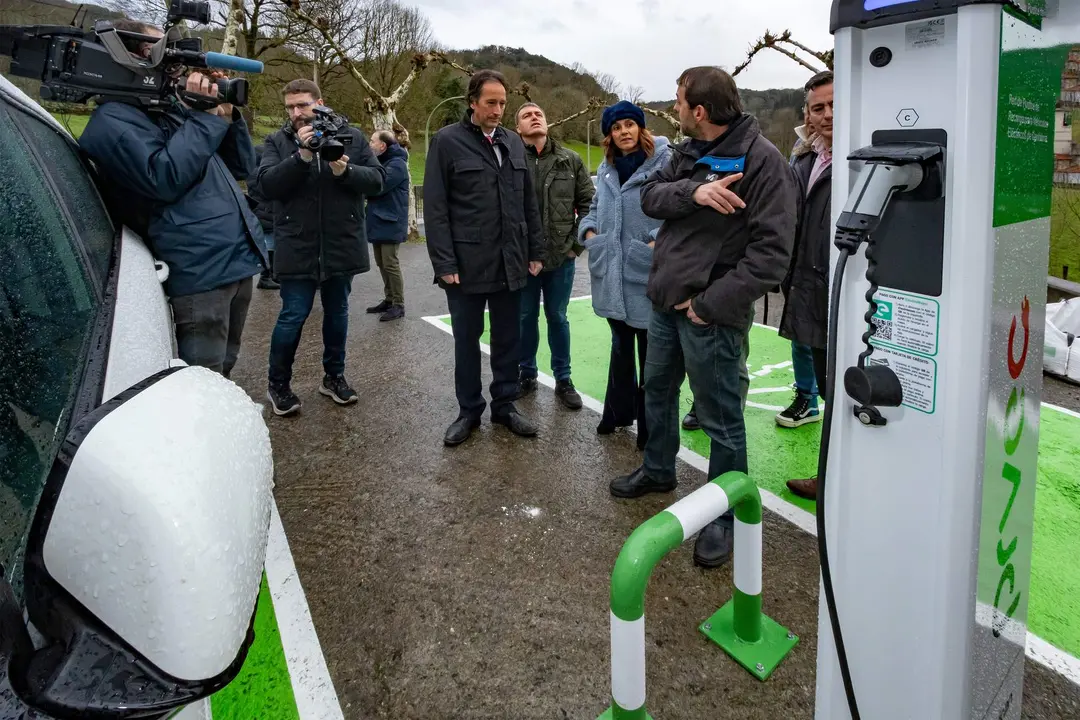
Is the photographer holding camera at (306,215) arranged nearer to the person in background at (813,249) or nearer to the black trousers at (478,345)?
the black trousers at (478,345)

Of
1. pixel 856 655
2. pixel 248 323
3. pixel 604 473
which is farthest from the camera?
pixel 248 323

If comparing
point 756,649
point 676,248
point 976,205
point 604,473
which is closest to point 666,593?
point 756,649

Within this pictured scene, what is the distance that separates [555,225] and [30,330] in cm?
358

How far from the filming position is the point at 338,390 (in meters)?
4.71

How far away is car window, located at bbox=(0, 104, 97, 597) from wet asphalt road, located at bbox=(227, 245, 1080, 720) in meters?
1.42

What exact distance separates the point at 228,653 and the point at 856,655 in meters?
1.29

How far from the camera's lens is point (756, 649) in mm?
2336

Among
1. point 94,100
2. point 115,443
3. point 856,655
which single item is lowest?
point 856,655

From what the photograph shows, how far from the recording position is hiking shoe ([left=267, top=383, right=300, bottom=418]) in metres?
4.47

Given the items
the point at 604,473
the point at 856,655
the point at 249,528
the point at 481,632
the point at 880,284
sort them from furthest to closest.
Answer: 1. the point at 604,473
2. the point at 481,632
3. the point at 856,655
4. the point at 880,284
5. the point at 249,528

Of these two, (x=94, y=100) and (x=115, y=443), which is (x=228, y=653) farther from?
(x=94, y=100)

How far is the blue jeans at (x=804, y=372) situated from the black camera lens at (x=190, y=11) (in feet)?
11.3

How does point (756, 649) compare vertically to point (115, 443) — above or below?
below

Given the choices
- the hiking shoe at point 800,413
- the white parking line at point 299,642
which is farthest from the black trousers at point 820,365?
the white parking line at point 299,642
